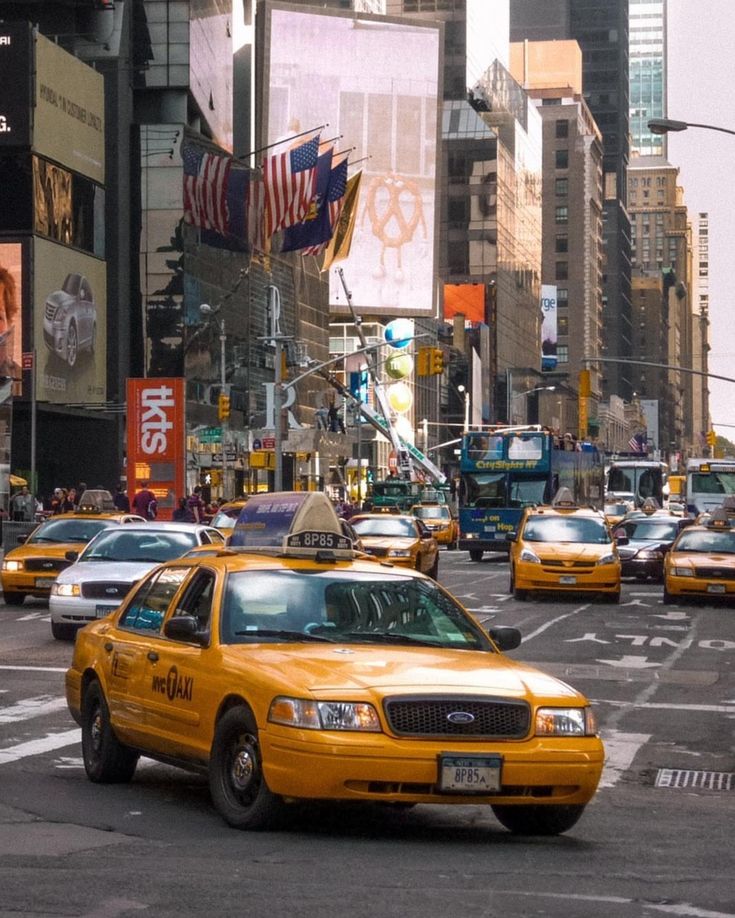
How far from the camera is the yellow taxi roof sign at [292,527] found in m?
10.6

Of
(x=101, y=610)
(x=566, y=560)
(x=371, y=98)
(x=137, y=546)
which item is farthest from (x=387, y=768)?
(x=371, y=98)

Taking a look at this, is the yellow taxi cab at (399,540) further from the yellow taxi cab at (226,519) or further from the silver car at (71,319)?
the silver car at (71,319)

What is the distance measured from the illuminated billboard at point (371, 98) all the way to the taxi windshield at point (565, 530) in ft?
295

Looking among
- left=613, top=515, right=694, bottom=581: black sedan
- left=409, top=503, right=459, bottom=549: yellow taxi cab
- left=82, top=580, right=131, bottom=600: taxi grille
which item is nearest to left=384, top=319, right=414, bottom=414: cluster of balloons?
left=409, top=503, right=459, bottom=549: yellow taxi cab

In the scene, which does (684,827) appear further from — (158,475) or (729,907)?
(158,475)

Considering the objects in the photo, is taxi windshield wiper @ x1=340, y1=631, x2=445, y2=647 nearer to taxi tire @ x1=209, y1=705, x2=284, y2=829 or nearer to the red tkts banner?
taxi tire @ x1=209, y1=705, x2=284, y2=829

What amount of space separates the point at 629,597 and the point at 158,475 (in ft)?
67.9

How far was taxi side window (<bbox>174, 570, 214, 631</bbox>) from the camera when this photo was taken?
10.1 m

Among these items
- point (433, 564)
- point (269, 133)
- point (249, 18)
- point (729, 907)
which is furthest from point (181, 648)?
point (269, 133)

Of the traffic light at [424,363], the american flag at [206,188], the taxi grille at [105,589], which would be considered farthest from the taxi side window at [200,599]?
the american flag at [206,188]

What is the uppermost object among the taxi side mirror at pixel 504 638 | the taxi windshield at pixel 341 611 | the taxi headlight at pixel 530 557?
the taxi windshield at pixel 341 611

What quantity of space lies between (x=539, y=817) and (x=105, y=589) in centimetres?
1288

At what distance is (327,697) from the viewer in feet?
28.6

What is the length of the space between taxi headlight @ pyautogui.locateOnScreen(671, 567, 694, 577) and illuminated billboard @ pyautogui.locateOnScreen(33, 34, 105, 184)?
168 ft
